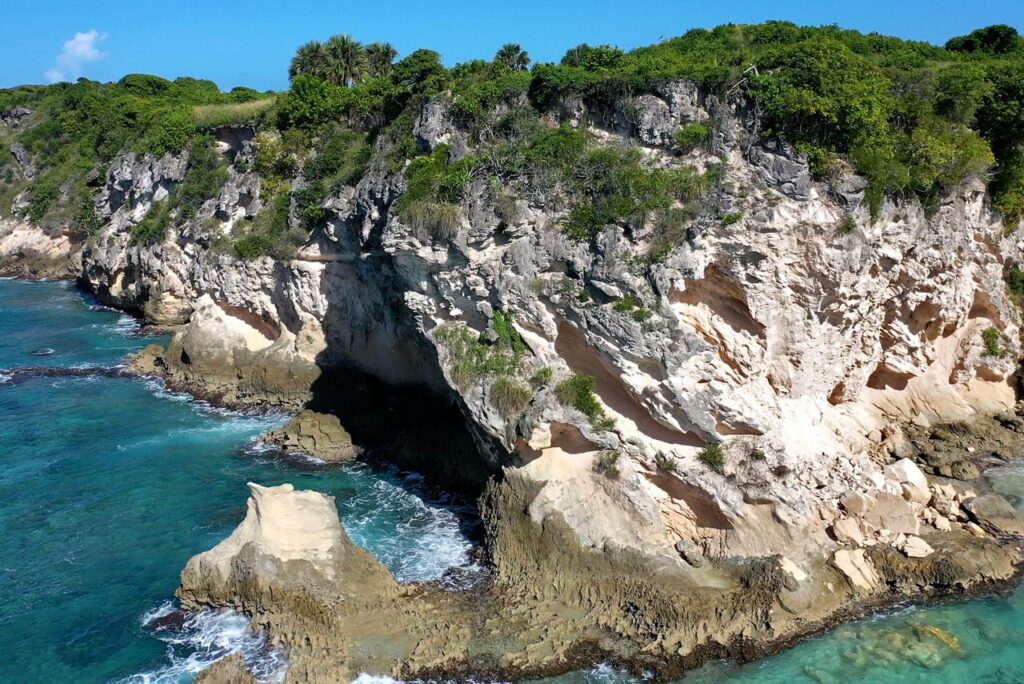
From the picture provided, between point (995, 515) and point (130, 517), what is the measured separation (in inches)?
961

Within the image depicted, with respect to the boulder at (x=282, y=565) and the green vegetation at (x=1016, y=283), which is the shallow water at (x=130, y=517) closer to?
the boulder at (x=282, y=565)

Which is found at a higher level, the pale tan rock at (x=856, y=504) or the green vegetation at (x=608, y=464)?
the green vegetation at (x=608, y=464)

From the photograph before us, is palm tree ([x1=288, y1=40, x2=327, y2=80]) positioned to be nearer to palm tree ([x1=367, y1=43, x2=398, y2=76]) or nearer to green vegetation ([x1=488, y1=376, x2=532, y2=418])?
palm tree ([x1=367, y1=43, x2=398, y2=76])

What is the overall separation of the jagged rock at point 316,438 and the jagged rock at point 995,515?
62.5ft

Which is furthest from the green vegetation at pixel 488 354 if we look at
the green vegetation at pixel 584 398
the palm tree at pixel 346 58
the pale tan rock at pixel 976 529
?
the palm tree at pixel 346 58

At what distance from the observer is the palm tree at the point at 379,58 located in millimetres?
37469

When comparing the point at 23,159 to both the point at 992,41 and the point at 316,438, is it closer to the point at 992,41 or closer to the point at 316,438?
the point at 316,438

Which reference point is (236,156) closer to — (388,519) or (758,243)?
(388,519)

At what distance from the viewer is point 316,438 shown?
84.4ft

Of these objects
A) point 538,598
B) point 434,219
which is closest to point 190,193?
point 434,219

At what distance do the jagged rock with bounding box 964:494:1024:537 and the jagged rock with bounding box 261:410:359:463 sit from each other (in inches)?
750

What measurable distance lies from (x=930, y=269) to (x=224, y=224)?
2980 cm

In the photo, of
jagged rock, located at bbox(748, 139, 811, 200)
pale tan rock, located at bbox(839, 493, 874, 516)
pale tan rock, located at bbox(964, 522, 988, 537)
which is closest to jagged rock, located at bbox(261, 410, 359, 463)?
pale tan rock, located at bbox(839, 493, 874, 516)

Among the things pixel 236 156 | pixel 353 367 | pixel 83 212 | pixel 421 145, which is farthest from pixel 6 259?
pixel 421 145
